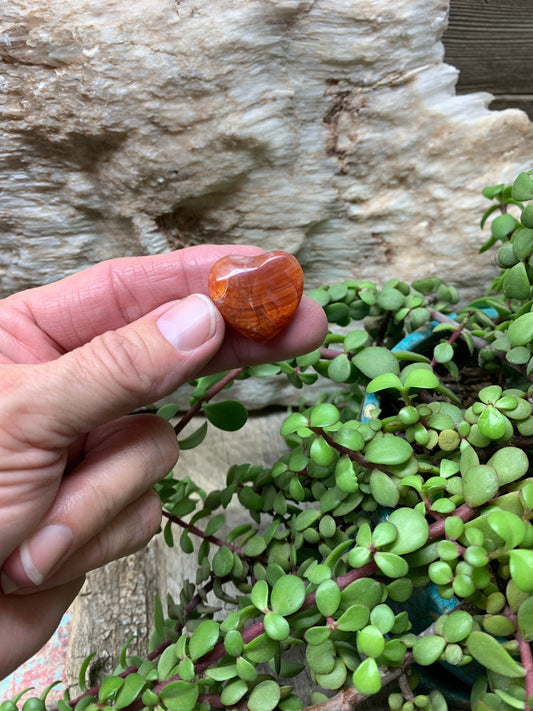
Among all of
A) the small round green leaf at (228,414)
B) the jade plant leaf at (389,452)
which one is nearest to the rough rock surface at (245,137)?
the small round green leaf at (228,414)

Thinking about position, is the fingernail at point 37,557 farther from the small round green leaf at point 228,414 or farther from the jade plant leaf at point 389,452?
the jade plant leaf at point 389,452

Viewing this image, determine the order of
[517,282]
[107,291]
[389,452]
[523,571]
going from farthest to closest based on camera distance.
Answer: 1. [107,291]
2. [517,282]
3. [389,452]
4. [523,571]

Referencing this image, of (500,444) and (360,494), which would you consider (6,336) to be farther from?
(500,444)

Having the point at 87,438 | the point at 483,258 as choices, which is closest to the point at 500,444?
the point at 87,438

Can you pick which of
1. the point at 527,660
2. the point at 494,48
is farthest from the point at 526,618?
the point at 494,48

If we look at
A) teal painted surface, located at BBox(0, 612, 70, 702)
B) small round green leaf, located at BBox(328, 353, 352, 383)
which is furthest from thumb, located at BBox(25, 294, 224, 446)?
teal painted surface, located at BBox(0, 612, 70, 702)

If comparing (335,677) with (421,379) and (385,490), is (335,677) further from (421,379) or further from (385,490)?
(421,379)

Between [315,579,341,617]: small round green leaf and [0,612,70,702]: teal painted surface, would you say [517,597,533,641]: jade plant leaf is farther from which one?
[0,612,70,702]: teal painted surface
